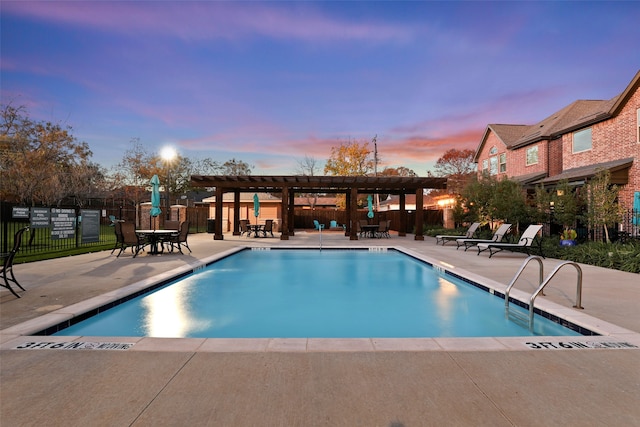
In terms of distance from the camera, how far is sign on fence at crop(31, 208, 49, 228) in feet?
33.8

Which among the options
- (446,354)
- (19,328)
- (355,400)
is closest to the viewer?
(355,400)

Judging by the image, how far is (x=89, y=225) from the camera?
42.3 ft

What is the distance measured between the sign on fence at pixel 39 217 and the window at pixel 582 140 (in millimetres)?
22203

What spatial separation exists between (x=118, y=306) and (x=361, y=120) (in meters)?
29.4

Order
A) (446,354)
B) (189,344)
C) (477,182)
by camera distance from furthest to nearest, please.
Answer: (477,182), (189,344), (446,354)

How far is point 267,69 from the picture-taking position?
60.7ft

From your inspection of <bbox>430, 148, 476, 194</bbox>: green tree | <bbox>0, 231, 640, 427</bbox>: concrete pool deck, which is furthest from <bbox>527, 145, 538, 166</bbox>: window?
<bbox>430, 148, 476, 194</bbox>: green tree

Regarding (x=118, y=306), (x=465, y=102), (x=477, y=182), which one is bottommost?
(x=118, y=306)

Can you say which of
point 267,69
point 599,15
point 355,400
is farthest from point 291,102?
point 355,400

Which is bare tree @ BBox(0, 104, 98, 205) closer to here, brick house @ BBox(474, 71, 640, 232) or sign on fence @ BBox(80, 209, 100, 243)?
sign on fence @ BBox(80, 209, 100, 243)

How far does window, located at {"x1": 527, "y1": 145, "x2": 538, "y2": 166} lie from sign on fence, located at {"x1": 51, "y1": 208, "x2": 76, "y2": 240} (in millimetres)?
22978

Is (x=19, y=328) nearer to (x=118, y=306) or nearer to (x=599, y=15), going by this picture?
(x=118, y=306)

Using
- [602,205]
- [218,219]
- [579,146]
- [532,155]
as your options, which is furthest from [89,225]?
[532,155]

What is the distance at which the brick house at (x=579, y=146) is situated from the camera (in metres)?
13.8
